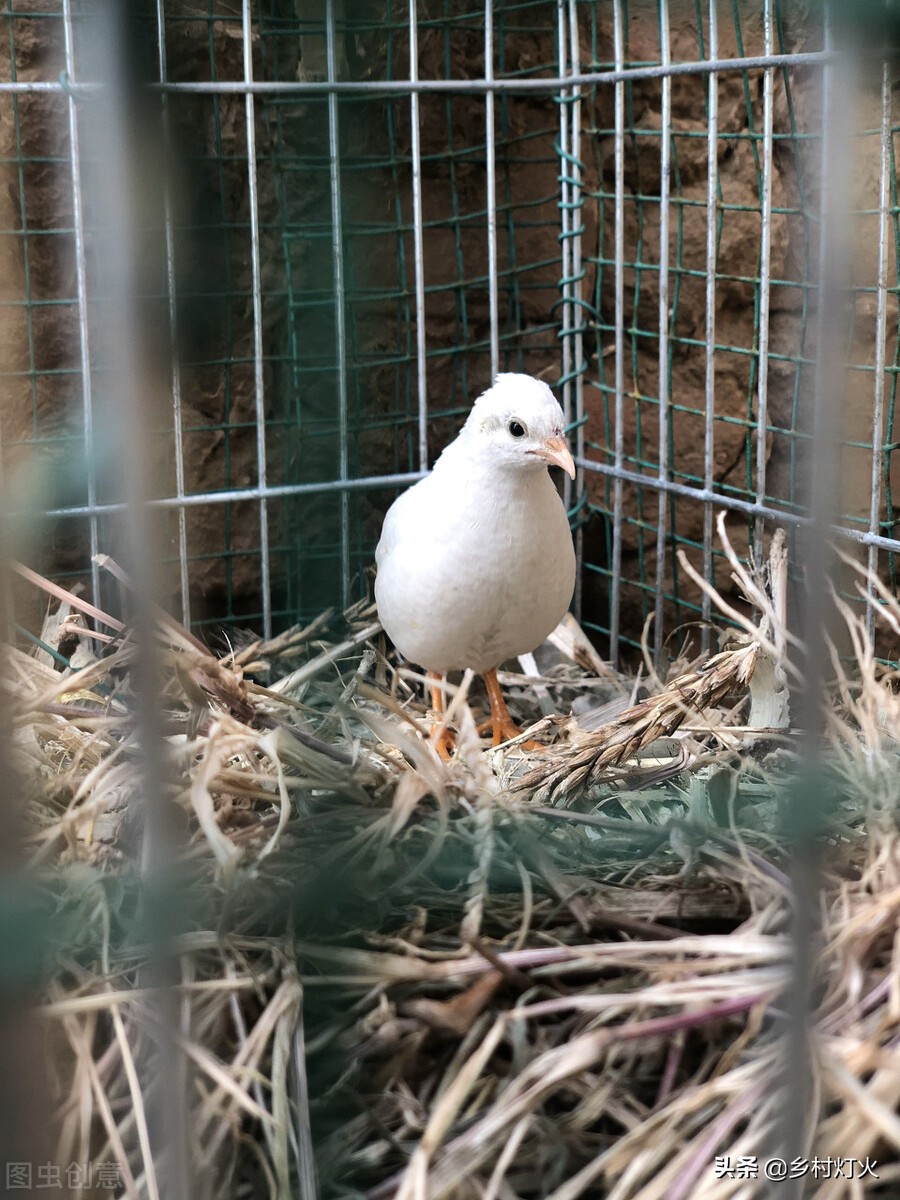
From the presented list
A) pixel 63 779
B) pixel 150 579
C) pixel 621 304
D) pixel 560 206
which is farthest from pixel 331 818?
pixel 560 206

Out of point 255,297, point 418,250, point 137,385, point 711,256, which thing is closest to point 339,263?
point 255,297

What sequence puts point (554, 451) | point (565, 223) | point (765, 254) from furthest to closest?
1. point (565, 223)
2. point (765, 254)
3. point (554, 451)

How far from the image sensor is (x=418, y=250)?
10.3 ft

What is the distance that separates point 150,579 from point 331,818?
76 centimetres

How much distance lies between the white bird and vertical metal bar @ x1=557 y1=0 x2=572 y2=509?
794 millimetres

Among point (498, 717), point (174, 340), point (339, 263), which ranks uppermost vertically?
point (339, 263)

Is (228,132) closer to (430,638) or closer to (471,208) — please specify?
(471,208)

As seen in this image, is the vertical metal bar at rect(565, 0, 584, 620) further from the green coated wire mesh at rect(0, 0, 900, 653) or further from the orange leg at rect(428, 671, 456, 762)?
the orange leg at rect(428, 671, 456, 762)

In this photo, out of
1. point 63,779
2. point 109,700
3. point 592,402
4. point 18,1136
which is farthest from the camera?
point 592,402

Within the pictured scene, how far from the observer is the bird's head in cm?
267

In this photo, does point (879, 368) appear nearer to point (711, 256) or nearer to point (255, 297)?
point (711, 256)

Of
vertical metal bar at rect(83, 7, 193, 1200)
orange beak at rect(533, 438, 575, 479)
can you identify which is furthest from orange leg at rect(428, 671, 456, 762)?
vertical metal bar at rect(83, 7, 193, 1200)

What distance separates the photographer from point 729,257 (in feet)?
11.3

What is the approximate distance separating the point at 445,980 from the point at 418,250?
7.07ft
